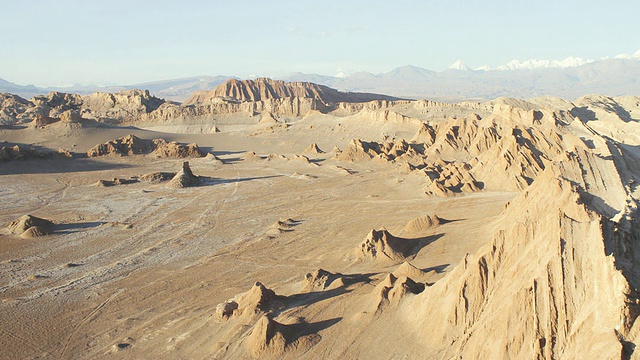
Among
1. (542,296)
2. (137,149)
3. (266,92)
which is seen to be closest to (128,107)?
(137,149)

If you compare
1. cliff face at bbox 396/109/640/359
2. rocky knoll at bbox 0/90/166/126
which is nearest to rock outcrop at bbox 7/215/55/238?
cliff face at bbox 396/109/640/359

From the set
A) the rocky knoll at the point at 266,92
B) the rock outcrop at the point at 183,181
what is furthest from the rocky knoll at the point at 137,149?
the rocky knoll at the point at 266,92

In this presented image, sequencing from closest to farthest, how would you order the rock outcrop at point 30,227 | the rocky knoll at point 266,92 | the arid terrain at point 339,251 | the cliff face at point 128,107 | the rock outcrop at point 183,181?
the arid terrain at point 339,251 → the rock outcrop at point 30,227 → the rock outcrop at point 183,181 → the cliff face at point 128,107 → the rocky knoll at point 266,92

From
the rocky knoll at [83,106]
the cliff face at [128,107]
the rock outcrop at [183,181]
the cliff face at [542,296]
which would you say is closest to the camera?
the cliff face at [542,296]

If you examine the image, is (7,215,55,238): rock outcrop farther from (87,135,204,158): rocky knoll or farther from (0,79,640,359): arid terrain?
(87,135,204,158): rocky knoll

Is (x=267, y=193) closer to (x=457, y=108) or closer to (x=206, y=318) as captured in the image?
(x=206, y=318)

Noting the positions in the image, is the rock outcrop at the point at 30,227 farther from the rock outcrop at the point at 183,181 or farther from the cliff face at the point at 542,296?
the cliff face at the point at 542,296

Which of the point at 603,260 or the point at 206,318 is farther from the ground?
the point at 603,260

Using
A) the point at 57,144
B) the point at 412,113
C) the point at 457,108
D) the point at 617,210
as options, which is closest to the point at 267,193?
the point at 617,210
